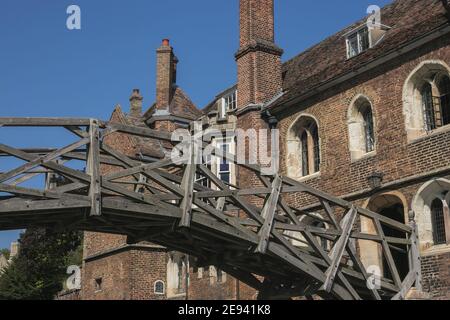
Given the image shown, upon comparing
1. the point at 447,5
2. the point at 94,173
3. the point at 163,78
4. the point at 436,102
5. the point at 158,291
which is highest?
the point at 163,78

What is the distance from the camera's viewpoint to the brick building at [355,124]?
15.9 meters

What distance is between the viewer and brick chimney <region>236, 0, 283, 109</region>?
21.7m

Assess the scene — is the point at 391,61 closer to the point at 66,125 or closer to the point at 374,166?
the point at 374,166

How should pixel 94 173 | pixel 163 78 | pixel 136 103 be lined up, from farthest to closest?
pixel 136 103
pixel 163 78
pixel 94 173

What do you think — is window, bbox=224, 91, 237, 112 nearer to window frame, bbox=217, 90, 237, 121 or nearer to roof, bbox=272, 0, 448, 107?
window frame, bbox=217, 90, 237, 121

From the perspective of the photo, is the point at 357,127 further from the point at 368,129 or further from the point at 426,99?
the point at 426,99

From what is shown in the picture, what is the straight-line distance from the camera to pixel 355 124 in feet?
60.2

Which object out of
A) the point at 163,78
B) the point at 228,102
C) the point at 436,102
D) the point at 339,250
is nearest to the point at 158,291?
the point at 228,102

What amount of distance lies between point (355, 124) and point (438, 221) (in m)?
3.70

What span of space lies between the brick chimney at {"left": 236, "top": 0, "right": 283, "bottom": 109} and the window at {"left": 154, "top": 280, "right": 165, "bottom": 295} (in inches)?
326

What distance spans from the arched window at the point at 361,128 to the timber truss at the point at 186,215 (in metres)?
2.81
